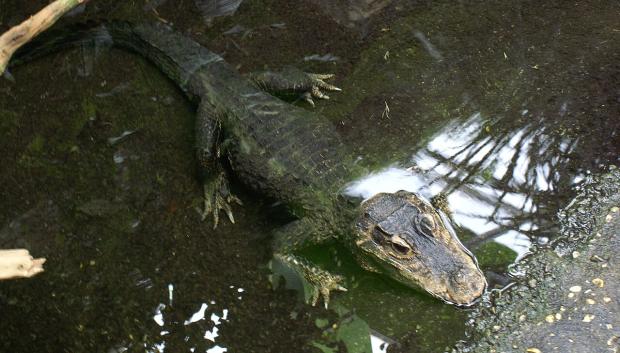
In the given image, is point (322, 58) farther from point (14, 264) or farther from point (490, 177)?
point (14, 264)

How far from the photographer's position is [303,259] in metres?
4.19

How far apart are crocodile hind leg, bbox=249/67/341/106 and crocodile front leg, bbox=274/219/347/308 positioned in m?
1.06

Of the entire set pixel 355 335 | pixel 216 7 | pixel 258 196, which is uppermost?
pixel 216 7

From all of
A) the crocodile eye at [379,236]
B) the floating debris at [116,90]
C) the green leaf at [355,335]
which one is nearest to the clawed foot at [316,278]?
the green leaf at [355,335]

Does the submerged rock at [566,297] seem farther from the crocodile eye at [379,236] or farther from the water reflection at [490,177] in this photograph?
the crocodile eye at [379,236]

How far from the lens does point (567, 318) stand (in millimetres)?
3639

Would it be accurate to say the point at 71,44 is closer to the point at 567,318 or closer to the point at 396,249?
the point at 396,249

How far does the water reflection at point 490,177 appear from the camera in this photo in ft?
13.5

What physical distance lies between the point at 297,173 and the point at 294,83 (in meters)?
0.81

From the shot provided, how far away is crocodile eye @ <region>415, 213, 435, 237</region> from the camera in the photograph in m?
3.95

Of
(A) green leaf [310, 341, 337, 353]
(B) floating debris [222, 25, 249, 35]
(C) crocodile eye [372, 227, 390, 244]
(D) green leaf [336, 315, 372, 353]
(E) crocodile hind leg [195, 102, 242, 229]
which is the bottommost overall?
(A) green leaf [310, 341, 337, 353]

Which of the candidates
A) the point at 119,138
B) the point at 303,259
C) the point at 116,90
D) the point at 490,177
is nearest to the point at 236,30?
the point at 116,90

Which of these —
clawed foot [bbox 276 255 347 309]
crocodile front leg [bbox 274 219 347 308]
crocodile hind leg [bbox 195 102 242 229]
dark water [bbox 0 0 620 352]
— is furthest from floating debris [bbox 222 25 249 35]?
clawed foot [bbox 276 255 347 309]

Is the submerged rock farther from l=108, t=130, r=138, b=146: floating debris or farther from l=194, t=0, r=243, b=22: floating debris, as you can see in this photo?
l=194, t=0, r=243, b=22: floating debris
